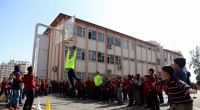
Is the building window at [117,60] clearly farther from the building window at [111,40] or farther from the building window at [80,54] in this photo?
the building window at [80,54]

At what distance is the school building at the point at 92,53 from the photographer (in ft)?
87.7

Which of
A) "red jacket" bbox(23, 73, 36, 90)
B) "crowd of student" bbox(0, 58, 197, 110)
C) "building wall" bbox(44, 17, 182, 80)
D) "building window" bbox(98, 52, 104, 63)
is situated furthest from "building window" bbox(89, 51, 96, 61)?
"red jacket" bbox(23, 73, 36, 90)

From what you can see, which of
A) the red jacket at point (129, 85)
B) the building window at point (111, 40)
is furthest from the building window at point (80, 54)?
the red jacket at point (129, 85)

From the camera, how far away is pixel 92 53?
1137 inches

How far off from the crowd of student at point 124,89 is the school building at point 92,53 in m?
5.00

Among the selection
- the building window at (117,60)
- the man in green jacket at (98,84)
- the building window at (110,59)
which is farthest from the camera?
the building window at (117,60)

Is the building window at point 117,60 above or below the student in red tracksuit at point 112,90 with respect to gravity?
above

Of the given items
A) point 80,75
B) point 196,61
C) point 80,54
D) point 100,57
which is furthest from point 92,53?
point 196,61

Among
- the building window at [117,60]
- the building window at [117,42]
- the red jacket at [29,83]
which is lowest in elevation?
the red jacket at [29,83]

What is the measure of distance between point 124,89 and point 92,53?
15889mm

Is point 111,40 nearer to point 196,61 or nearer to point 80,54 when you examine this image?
point 80,54

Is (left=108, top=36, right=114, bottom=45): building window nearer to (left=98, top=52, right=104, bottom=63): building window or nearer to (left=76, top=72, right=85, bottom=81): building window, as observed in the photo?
(left=98, top=52, right=104, bottom=63): building window

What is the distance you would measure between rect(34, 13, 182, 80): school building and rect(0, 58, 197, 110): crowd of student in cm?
500

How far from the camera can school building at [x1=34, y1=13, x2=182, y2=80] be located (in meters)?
26.7
